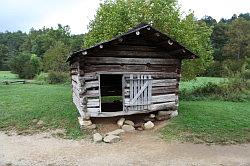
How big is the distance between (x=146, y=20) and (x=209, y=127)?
9392 millimetres

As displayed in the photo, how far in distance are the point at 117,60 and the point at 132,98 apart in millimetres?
1866

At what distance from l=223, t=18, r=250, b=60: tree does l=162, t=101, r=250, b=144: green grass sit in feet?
159

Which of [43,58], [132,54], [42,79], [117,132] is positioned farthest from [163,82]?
[43,58]

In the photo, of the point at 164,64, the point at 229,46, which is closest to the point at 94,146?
the point at 164,64

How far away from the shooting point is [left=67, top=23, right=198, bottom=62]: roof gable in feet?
45.2

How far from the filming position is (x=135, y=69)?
14930mm

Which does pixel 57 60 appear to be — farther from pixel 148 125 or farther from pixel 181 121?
pixel 181 121

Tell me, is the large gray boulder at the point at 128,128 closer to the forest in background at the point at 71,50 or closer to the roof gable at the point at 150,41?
the roof gable at the point at 150,41

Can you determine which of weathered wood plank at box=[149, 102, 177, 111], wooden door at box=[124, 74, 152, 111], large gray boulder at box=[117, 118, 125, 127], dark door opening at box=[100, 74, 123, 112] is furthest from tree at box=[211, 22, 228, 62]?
large gray boulder at box=[117, 118, 125, 127]

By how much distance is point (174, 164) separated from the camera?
10.4 meters

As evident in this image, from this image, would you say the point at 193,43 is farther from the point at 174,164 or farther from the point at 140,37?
the point at 174,164

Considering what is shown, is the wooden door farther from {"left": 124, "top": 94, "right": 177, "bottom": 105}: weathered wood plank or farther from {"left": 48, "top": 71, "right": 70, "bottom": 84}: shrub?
{"left": 48, "top": 71, "right": 70, "bottom": 84}: shrub

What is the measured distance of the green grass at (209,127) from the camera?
43.5 feet

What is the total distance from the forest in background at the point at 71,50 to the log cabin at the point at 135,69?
17.7 m
